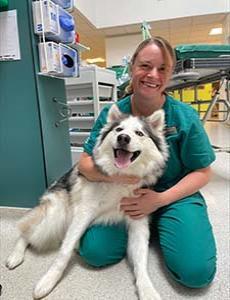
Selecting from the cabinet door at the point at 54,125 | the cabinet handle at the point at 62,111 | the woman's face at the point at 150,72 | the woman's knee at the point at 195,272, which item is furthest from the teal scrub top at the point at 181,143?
the cabinet handle at the point at 62,111

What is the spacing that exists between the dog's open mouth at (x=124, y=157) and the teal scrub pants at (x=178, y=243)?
334mm

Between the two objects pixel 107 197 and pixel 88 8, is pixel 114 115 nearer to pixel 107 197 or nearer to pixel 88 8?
pixel 107 197

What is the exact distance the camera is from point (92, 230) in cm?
130

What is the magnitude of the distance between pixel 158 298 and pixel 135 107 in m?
0.85

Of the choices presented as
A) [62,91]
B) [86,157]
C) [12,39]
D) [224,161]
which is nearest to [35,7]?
[12,39]

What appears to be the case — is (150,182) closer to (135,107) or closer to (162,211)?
(162,211)

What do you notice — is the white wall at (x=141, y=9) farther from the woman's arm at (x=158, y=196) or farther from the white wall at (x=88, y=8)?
the woman's arm at (x=158, y=196)

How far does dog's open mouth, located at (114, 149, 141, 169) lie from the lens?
113 centimetres

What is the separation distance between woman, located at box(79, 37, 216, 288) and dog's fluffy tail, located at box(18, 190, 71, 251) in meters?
0.15

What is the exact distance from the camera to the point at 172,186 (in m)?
1.33

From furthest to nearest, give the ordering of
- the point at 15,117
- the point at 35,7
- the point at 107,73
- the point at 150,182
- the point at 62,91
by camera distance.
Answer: the point at 107,73 → the point at 62,91 → the point at 15,117 → the point at 35,7 → the point at 150,182

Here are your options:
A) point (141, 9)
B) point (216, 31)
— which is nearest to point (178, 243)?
point (141, 9)

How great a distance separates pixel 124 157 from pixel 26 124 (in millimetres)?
831

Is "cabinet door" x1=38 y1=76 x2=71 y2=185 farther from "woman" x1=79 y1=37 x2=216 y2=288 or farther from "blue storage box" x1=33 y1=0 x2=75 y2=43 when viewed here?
"woman" x1=79 y1=37 x2=216 y2=288
